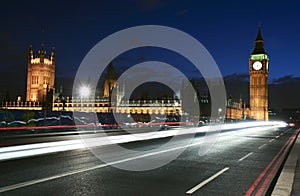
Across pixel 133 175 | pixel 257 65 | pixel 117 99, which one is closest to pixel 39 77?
pixel 117 99

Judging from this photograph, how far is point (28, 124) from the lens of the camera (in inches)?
1087

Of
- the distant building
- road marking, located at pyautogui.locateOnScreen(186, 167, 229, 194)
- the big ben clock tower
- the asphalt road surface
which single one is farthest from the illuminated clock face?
road marking, located at pyautogui.locateOnScreen(186, 167, 229, 194)

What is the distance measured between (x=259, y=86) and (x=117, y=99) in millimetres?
64193

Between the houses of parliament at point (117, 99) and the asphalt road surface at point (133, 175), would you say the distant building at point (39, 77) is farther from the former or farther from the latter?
the asphalt road surface at point (133, 175)

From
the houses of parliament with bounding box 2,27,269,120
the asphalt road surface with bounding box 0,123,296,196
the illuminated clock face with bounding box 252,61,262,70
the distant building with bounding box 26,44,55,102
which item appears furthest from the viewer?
the distant building with bounding box 26,44,55,102

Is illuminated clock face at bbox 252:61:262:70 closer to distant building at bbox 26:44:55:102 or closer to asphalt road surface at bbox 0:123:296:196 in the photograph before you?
distant building at bbox 26:44:55:102

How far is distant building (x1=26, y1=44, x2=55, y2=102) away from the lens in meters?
161

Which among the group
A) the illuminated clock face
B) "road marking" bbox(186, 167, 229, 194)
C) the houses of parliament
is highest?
the illuminated clock face

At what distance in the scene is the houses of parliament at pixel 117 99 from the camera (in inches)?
5364

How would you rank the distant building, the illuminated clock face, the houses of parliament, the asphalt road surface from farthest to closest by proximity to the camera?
the distant building
the illuminated clock face
the houses of parliament
the asphalt road surface

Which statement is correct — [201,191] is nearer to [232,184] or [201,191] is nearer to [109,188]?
[232,184]

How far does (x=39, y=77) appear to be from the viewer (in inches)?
6388

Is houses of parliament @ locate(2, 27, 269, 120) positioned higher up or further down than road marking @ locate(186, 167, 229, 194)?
higher up

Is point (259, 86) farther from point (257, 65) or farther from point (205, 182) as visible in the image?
point (205, 182)
